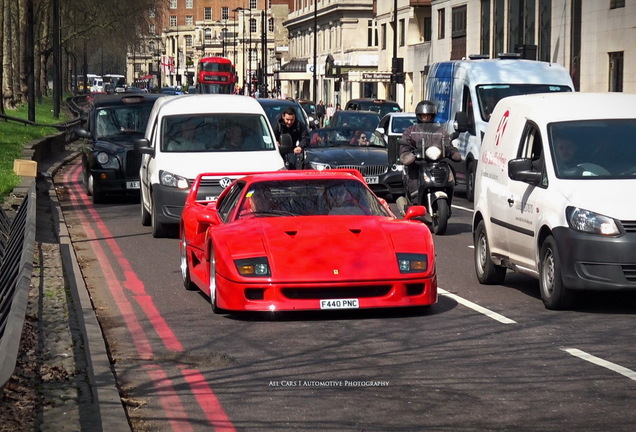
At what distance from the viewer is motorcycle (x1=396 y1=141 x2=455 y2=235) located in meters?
18.4

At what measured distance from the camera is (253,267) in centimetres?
Result: 1073

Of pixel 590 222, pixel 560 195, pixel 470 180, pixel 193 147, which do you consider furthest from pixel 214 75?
pixel 590 222

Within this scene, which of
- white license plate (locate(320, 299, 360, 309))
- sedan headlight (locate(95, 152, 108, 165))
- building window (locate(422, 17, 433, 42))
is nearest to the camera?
white license plate (locate(320, 299, 360, 309))

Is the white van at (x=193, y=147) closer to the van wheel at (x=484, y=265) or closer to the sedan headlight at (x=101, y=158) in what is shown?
the sedan headlight at (x=101, y=158)

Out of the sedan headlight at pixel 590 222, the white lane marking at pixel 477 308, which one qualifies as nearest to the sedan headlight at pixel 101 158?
the white lane marking at pixel 477 308

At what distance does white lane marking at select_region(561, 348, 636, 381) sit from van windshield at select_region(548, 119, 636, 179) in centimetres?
282

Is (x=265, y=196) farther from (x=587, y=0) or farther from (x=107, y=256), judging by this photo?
(x=587, y=0)

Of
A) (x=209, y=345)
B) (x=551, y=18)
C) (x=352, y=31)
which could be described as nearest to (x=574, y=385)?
(x=209, y=345)

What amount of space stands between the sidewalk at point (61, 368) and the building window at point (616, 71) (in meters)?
32.6

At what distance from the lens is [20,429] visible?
677 cm

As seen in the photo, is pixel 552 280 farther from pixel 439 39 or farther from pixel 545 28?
pixel 439 39

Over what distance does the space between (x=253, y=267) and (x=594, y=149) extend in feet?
11.4

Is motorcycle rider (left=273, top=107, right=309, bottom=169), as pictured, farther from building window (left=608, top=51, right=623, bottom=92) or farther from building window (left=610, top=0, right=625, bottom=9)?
building window (left=608, top=51, right=623, bottom=92)

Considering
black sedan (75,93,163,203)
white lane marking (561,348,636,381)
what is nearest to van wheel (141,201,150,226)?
black sedan (75,93,163,203)
